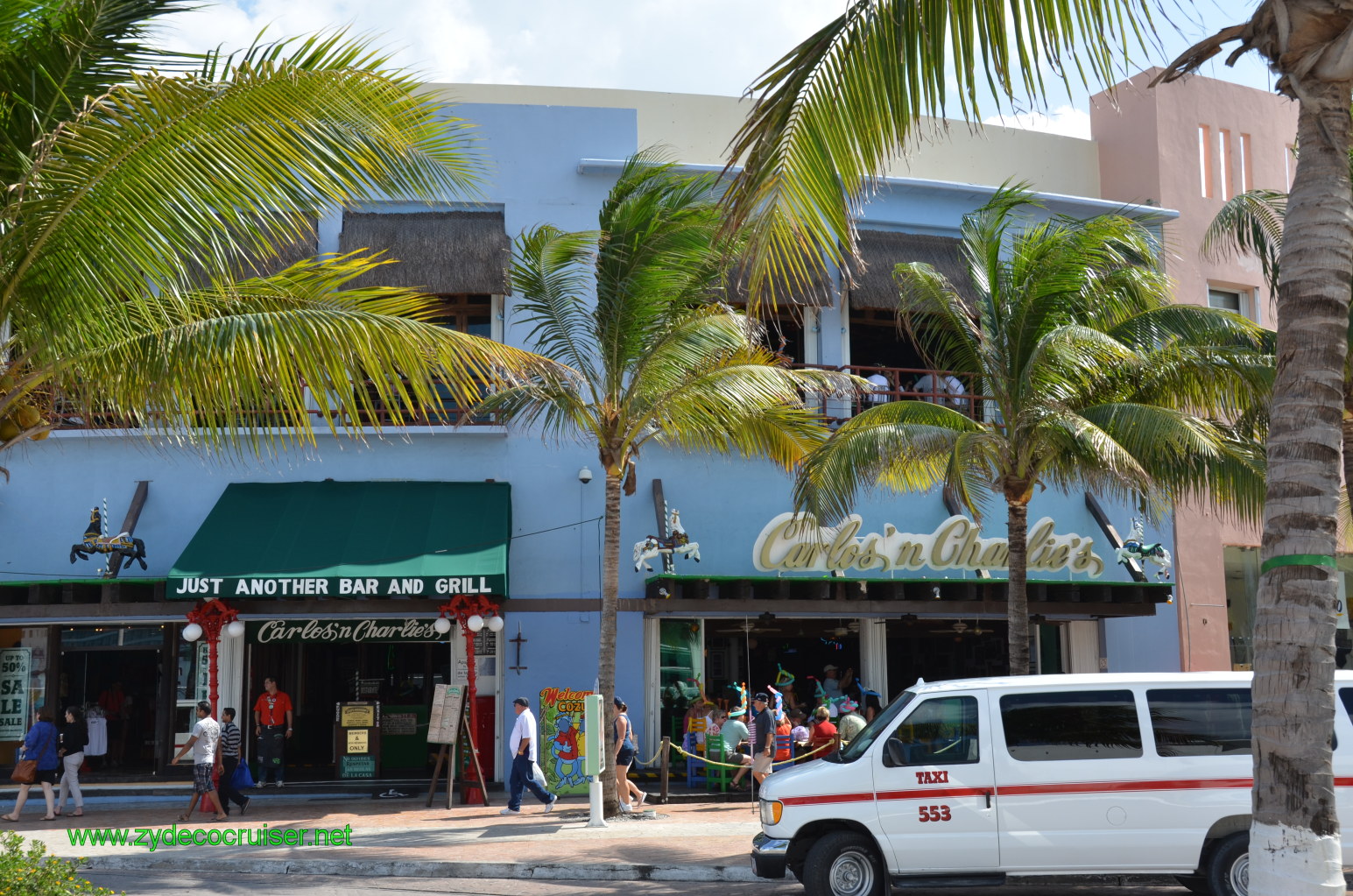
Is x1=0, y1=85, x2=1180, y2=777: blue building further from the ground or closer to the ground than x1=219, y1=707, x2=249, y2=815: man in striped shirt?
further from the ground

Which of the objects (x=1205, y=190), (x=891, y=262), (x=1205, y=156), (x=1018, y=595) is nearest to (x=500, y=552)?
(x=1018, y=595)

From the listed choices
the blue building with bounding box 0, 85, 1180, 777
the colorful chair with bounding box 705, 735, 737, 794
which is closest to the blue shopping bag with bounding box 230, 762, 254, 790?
the blue building with bounding box 0, 85, 1180, 777

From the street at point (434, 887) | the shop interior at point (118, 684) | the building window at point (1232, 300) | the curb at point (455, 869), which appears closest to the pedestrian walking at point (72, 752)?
the shop interior at point (118, 684)

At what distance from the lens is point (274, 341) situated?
6973 millimetres

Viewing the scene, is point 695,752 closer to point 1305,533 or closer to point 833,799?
point 833,799

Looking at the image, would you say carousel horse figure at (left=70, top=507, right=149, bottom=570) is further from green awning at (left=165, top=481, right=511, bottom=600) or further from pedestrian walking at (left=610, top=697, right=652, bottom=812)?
pedestrian walking at (left=610, top=697, right=652, bottom=812)

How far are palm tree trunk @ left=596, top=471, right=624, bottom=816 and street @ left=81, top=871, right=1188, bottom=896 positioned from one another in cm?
334

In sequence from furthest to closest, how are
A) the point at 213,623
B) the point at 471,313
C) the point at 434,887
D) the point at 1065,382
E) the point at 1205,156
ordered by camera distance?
the point at 1205,156
the point at 471,313
the point at 213,623
the point at 1065,382
the point at 434,887

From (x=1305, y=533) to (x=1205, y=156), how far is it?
67.2ft

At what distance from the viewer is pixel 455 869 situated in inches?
488

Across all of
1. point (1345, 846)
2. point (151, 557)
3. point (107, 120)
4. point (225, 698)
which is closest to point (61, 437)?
point (151, 557)

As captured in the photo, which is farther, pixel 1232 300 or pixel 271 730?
pixel 1232 300

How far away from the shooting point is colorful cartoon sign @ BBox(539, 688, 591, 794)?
1719 cm

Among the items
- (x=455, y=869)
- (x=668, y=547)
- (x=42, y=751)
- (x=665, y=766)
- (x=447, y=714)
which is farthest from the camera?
(x=668, y=547)
